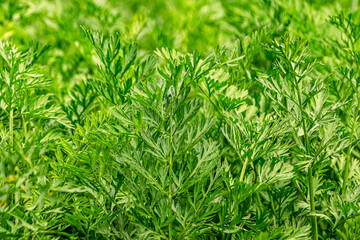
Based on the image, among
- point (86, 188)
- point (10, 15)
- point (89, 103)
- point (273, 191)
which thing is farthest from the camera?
point (10, 15)

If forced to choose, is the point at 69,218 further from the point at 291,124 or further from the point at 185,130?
the point at 291,124

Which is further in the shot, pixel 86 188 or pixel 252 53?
pixel 252 53

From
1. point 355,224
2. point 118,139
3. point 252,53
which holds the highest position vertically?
point 252,53

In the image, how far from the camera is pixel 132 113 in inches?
25.1

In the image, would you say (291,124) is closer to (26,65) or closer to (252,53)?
(252,53)

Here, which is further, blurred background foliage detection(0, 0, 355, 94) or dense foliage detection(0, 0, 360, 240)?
blurred background foliage detection(0, 0, 355, 94)

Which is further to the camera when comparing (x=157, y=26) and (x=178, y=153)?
(x=157, y=26)

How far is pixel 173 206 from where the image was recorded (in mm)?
Result: 634

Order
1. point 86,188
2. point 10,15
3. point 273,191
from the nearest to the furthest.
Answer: point 86,188 < point 273,191 < point 10,15

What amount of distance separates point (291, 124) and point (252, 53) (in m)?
0.23

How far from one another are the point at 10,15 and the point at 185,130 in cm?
76

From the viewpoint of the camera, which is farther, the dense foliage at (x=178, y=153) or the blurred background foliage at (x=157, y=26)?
the blurred background foliage at (x=157, y=26)

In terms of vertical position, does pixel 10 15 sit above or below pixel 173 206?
above

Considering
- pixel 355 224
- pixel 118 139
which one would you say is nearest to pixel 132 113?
pixel 118 139
